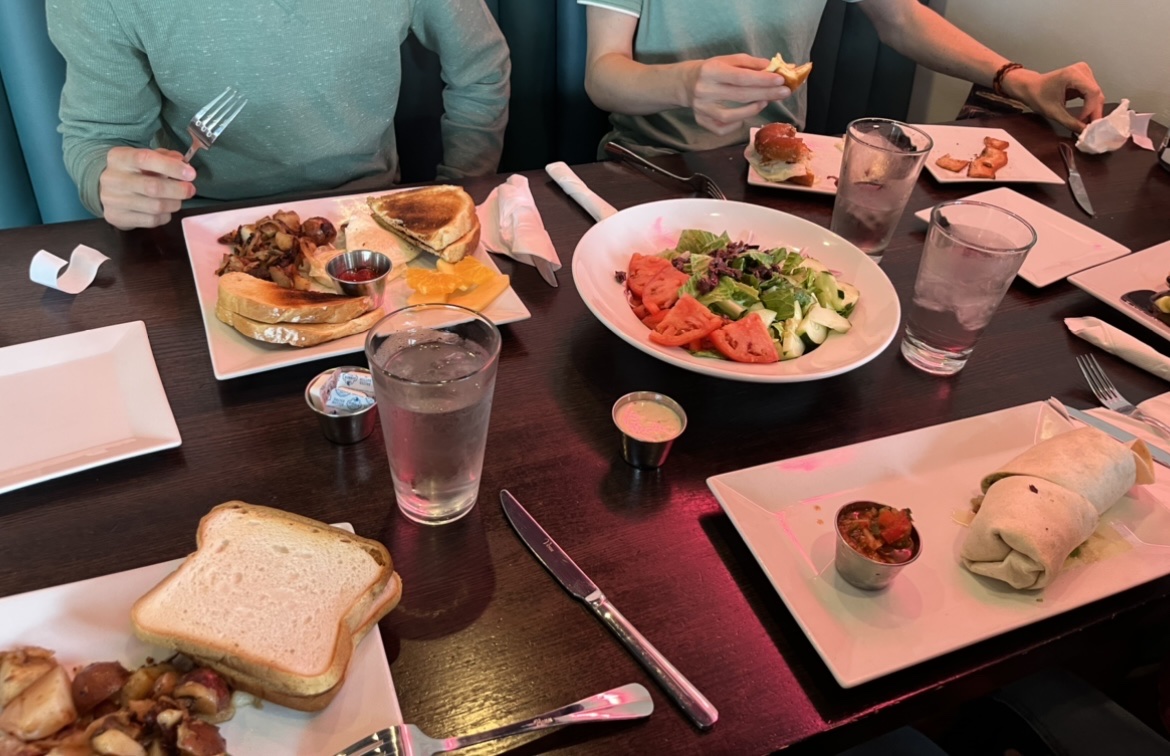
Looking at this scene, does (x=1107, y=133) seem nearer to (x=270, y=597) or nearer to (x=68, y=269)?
(x=270, y=597)

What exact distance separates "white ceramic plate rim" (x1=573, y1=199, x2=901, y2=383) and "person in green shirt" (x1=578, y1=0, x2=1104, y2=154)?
36 centimetres

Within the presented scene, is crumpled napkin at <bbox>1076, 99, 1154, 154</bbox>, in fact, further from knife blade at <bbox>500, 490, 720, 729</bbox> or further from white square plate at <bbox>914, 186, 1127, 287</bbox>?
knife blade at <bbox>500, 490, 720, 729</bbox>

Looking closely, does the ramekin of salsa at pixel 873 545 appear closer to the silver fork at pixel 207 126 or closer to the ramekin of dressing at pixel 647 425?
the ramekin of dressing at pixel 647 425

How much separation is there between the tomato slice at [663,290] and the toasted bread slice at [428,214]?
35cm

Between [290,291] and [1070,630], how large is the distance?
1.10m

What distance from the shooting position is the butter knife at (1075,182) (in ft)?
5.70

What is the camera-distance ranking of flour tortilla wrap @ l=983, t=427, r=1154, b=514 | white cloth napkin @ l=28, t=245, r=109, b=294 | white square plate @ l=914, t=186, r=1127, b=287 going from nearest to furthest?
flour tortilla wrap @ l=983, t=427, r=1154, b=514 < white cloth napkin @ l=28, t=245, r=109, b=294 < white square plate @ l=914, t=186, r=1127, b=287

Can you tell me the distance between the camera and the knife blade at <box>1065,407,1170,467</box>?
41.4 inches

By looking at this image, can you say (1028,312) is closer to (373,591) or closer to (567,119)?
(373,591)

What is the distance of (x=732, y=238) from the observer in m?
1.46

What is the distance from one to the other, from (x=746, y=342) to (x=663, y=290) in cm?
17

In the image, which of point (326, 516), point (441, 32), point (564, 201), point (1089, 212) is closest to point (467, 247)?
point (564, 201)

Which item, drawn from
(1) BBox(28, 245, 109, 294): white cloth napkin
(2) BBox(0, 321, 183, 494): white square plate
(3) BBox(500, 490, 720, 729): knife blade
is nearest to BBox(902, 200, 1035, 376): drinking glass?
(3) BBox(500, 490, 720, 729): knife blade

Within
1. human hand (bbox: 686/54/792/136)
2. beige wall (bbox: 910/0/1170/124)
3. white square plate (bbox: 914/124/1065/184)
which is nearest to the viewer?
human hand (bbox: 686/54/792/136)
